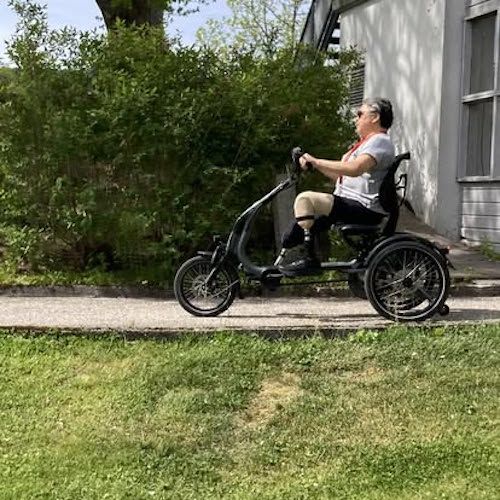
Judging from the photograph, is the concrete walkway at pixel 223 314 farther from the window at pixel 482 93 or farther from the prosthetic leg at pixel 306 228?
the window at pixel 482 93

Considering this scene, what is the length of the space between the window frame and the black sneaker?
4.52 metres

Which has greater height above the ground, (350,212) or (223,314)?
(350,212)

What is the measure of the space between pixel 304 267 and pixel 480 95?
196 inches

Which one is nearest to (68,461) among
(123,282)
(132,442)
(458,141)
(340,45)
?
(132,442)

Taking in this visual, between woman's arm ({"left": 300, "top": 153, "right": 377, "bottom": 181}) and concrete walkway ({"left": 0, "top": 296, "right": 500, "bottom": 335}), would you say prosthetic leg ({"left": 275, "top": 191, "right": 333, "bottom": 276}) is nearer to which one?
woman's arm ({"left": 300, "top": 153, "right": 377, "bottom": 181})

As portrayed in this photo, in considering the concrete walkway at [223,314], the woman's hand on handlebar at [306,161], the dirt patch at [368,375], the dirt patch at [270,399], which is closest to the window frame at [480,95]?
the concrete walkway at [223,314]

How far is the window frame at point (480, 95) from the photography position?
9664 mm

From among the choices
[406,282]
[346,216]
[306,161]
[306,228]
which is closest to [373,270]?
[406,282]

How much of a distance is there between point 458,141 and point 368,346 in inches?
229

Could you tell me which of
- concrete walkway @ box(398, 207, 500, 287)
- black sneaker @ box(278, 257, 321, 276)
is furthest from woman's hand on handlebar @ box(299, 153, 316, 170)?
concrete walkway @ box(398, 207, 500, 287)

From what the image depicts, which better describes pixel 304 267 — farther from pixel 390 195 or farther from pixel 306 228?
pixel 390 195

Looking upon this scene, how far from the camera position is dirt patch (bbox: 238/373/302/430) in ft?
14.3

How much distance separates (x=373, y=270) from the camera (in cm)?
586

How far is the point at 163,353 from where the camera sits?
17.1 feet
